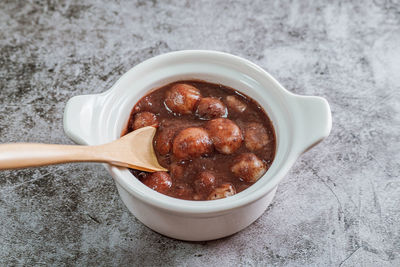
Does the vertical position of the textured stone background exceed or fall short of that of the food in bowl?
it falls short

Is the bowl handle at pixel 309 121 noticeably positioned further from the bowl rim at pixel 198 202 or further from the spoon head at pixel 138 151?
the spoon head at pixel 138 151

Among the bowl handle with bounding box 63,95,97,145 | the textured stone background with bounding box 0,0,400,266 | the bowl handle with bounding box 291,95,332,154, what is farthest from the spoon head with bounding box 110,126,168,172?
the bowl handle with bounding box 291,95,332,154

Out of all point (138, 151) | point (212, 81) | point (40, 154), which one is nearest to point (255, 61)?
point (212, 81)

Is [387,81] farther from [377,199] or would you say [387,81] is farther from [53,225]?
[53,225]

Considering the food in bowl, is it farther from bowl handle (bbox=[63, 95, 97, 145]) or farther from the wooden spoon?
bowl handle (bbox=[63, 95, 97, 145])

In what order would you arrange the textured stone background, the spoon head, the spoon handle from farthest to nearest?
the textured stone background < the spoon head < the spoon handle

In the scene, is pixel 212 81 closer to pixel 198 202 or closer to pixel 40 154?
pixel 198 202

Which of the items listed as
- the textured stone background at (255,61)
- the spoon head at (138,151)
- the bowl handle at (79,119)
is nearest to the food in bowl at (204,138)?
the spoon head at (138,151)
